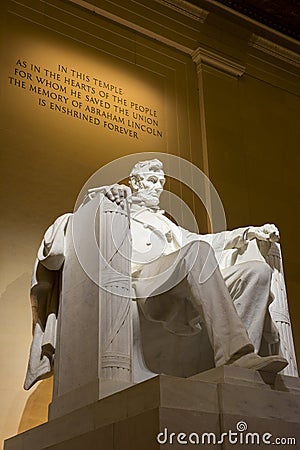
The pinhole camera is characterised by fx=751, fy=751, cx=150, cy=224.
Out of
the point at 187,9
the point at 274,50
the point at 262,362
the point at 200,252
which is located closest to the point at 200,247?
the point at 200,252

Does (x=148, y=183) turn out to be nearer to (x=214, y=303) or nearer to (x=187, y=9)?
(x=214, y=303)

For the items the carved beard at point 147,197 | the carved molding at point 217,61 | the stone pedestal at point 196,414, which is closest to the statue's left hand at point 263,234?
the carved beard at point 147,197

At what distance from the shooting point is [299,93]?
7.68 meters

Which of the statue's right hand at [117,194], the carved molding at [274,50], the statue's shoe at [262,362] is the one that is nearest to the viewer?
the statue's shoe at [262,362]

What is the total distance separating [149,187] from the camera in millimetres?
4875

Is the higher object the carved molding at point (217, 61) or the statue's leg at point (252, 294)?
the carved molding at point (217, 61)

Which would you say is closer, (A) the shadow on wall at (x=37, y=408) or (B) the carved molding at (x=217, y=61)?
(A) the shadow on wall at (x=37, y=408)

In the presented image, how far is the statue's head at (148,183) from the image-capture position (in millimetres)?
4832

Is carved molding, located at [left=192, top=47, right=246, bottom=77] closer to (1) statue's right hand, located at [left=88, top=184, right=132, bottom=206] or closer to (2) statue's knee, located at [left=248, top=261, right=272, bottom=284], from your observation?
(1) statue's right hand, located at [left=88, top=184, right=132, bottom=206]

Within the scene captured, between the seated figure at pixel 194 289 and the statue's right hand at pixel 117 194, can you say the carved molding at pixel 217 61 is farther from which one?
the statue's right hand at pixel 117 194

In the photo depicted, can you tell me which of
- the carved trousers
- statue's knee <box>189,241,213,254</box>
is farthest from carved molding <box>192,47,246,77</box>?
statue's knee <box>189,241,213,254</box>

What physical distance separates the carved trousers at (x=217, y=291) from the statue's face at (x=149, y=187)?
0.76 metres

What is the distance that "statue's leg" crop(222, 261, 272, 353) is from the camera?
12.7 feet

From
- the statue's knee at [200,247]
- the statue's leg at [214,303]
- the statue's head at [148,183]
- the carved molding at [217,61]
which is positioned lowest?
the statue's leg at [214,303]
